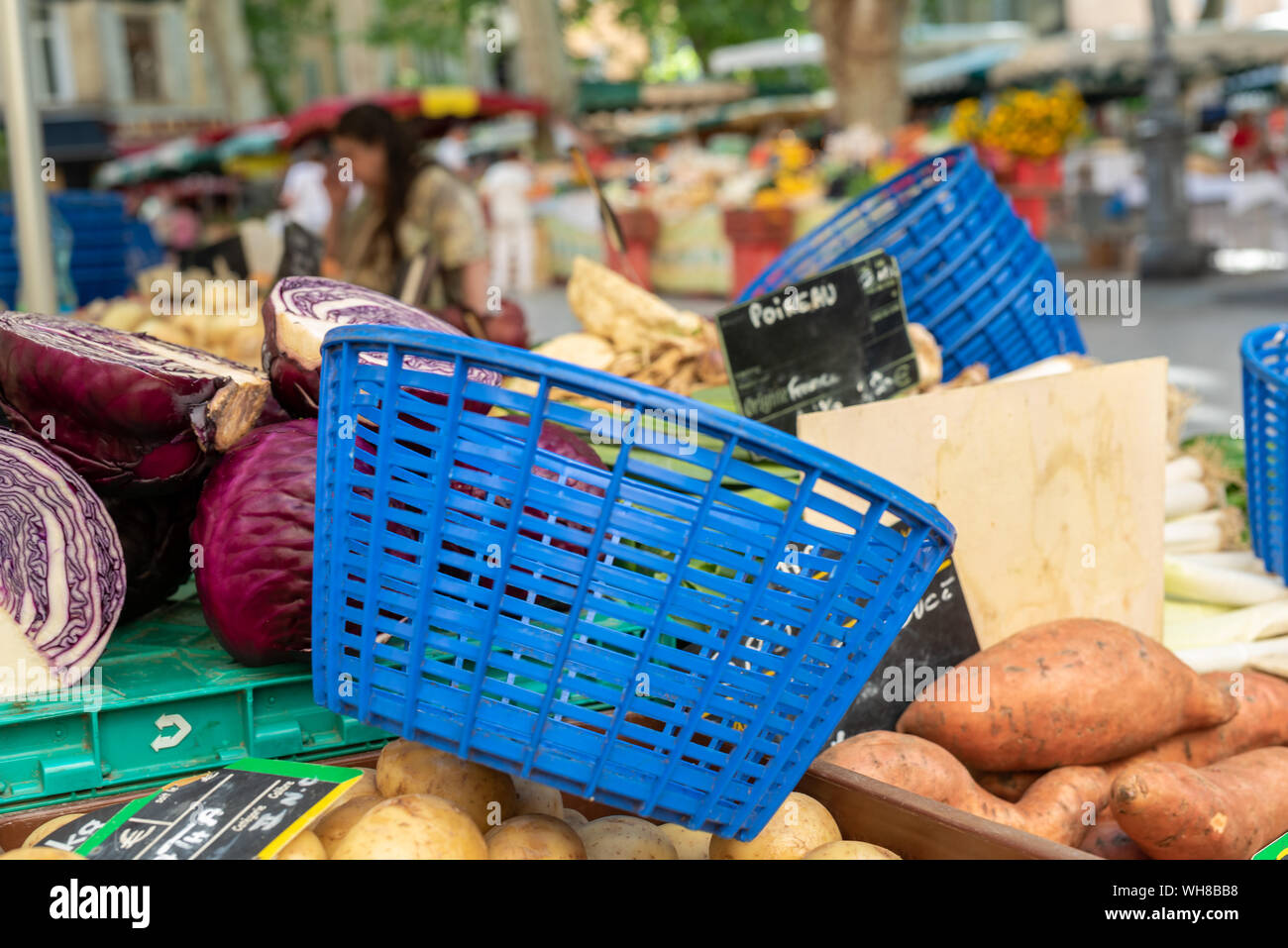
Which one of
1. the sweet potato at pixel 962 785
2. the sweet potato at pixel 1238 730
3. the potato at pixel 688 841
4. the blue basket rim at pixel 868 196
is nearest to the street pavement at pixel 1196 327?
the blue basket rim at pixel 868 196

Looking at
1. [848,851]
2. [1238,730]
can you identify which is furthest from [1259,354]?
[848,851]

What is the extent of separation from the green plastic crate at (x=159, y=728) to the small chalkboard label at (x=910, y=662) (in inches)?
32.5

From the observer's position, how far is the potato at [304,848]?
1.37 metres

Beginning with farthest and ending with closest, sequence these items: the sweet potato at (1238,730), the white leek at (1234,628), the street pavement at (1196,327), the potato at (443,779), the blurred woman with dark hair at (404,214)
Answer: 1. the street pavement at (1196,327)
2. the blurred woman with dark hair at (404,214)
3. the white leek at (1234,628)
4. the sweet potato at (1238,730)
5. the potato at (443,779)

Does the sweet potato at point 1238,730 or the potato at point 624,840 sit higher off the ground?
the potato at point 624,840

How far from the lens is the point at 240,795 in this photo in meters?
1.44

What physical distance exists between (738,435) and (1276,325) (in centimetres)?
205

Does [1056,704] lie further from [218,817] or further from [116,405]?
[116,405]

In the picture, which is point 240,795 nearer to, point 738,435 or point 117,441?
point 117,441

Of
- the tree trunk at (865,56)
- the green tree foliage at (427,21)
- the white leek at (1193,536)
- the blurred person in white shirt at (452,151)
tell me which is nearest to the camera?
the white leek at (1193,536)

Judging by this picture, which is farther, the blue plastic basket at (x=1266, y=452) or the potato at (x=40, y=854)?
the blue plastic basket at (x=1266, y=452)

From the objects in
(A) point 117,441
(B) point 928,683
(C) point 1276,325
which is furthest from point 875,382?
(A) point 117,441

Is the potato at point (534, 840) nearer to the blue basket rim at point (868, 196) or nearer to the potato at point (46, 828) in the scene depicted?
the potato at point (46, 828)

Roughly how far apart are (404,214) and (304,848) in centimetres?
382
